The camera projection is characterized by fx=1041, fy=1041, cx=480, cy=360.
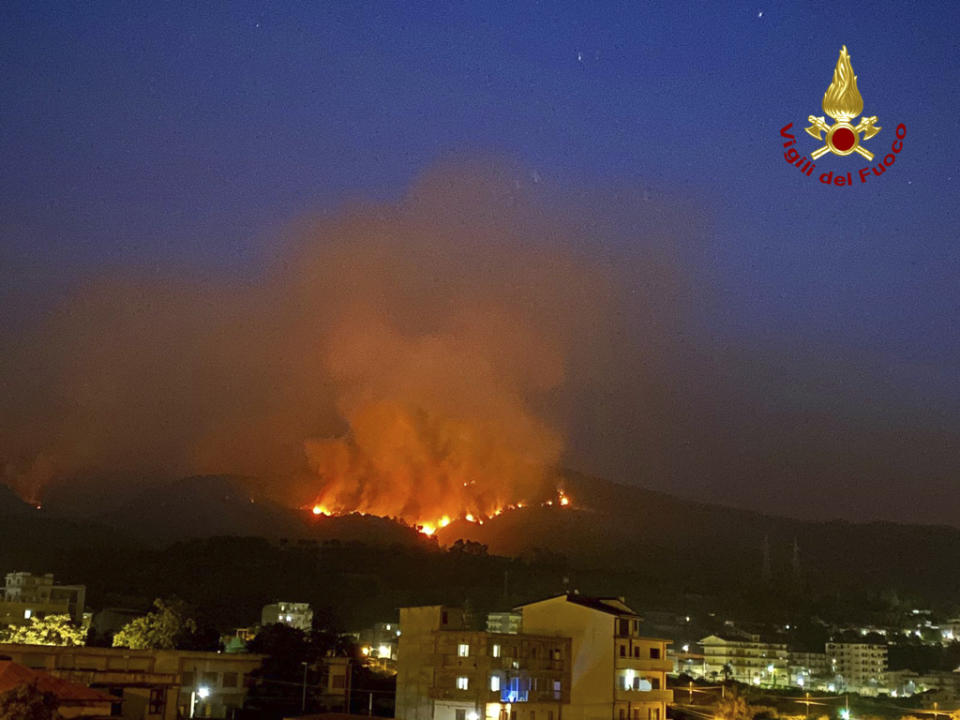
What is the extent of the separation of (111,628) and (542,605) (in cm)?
2356

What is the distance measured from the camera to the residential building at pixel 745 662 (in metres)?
57.6

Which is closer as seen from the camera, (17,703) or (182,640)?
(17,703)

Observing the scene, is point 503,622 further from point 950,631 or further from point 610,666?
point 950,631

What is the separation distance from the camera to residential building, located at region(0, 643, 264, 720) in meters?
27.1

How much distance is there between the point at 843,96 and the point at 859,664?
54.4 m

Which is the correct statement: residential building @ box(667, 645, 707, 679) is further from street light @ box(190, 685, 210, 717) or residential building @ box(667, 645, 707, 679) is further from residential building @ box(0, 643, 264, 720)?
street light @ box(190, 685, 210, 717)

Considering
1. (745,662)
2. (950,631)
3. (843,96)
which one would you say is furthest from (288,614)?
(950,631)

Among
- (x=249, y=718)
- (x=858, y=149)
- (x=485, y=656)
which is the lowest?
(x=249, y=718)

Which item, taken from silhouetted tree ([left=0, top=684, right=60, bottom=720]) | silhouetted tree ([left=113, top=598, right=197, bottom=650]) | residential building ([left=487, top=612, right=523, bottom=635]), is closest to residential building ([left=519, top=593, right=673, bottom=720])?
silhouetted tree ([left=113, top=598, right=197, bottom=650])

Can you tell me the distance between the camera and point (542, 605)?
34.9 metres

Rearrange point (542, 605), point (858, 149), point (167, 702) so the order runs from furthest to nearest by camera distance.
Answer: point (542, 605)
point (167, 702)
point (858, 149)

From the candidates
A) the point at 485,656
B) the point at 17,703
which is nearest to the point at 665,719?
the point at 485,656

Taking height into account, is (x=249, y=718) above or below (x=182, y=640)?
below

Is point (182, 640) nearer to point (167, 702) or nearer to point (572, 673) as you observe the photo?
point (167, 702)
